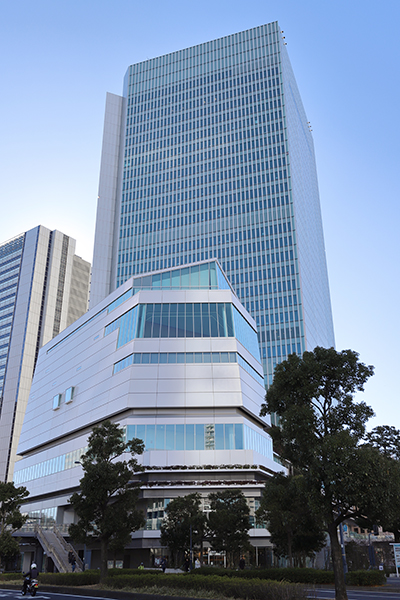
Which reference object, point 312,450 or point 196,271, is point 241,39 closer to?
point 196,271

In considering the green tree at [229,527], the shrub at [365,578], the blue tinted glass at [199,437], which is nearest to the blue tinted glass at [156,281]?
the blue tinted glass at [199,437]

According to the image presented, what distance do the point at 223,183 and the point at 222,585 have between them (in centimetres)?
11278

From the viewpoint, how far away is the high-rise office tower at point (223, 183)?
375 ft

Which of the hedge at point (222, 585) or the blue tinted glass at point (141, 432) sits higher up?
the blue tinted glass at point (141, 432)

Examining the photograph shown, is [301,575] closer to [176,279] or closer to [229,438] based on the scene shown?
[229,438]

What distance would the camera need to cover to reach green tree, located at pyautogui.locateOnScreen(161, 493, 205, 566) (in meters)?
38.2

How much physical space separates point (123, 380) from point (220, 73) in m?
111

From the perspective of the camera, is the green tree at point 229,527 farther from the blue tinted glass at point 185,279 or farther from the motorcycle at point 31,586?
the blue tinted glass at point 185,279

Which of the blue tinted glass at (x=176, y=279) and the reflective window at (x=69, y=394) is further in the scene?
the reflective window at (x=69, y=394)

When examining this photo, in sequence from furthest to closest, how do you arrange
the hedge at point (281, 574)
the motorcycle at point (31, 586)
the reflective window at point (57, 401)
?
the reflective window at point (57, 401) → the hedge at point (281, 574) → the motorcycle at point (31, 586)

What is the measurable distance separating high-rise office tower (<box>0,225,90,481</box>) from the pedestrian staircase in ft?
295

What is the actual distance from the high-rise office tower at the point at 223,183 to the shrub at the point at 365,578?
6880cm

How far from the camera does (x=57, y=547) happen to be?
1873 inches

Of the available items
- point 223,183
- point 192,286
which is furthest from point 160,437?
point 223,183
